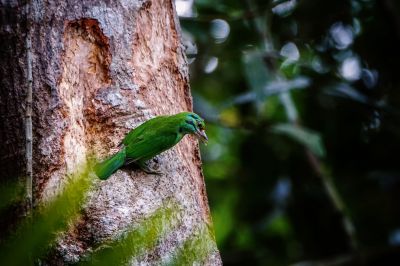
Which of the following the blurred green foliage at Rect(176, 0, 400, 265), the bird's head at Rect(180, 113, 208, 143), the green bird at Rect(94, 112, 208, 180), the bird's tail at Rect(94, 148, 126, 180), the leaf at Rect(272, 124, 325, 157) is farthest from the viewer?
the blurred green foliage at Rect(176, 0, 400, 265)

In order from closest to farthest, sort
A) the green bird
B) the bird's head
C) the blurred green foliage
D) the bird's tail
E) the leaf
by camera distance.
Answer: the bird's tail, the green bird, the bird's head, the leaf, the blurred green foliage

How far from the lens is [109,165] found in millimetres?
2656

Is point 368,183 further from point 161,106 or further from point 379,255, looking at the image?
point 161,106

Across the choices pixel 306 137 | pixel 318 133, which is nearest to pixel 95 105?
pixel 306 137

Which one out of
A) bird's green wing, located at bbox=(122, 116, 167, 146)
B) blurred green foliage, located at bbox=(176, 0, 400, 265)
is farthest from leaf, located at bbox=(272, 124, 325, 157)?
bird's green wing, located at bbox=(122, 116, 167, 146)

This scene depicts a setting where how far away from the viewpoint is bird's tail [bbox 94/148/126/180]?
8.60 ft

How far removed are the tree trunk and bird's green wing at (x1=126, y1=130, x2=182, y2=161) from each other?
0.08 meters

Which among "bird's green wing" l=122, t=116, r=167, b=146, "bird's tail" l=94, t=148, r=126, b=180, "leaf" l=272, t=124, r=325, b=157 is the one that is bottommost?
"bird's tail" l=94, t=148, r=126, b=180

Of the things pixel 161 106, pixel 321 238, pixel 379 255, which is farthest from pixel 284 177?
pixel 161 106

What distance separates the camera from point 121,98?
2980 mm

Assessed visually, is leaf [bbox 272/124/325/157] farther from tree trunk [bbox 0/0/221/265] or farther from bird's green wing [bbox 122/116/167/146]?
bird's green wing [bbox 122/116/167/146]

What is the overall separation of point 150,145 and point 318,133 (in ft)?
10.4

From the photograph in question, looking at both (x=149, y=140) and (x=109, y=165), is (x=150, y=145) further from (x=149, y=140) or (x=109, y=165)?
(x=109, y=165)

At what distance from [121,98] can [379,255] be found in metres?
3.09
